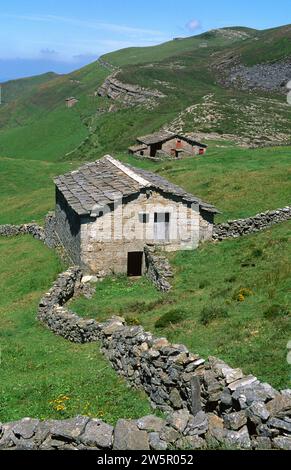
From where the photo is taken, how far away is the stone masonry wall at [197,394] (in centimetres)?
→ 952

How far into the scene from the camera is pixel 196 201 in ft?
98.1

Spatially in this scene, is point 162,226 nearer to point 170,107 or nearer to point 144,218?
point 144,218

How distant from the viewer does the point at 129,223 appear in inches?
1149

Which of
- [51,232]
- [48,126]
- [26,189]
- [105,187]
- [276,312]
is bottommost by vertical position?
[26,189]

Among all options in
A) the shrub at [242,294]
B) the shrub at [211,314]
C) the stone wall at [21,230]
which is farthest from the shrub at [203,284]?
the stone wall at [21,230]

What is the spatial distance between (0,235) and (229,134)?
4407 cm

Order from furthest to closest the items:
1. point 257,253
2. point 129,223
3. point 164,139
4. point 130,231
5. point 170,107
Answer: point 170,107, point 164,139, point 130,231, point 129,223, point 257,253

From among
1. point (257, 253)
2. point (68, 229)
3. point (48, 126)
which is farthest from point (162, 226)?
point (48, 126)

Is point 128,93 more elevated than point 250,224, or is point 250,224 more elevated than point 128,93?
point 128,93

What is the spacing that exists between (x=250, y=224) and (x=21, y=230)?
20.7 meters

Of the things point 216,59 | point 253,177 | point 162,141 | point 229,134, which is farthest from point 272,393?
point 216,59

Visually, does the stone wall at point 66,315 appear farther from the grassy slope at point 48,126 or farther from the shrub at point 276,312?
the grassy slope at point 48,126

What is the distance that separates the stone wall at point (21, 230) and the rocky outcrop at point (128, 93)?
7201 centimetres

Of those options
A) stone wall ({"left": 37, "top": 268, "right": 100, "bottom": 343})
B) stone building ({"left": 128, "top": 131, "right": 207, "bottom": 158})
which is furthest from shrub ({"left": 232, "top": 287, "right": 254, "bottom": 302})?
stone building ({"left": 128, "top": 131, "right": 207, "bottom": 158})
